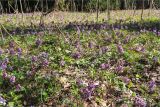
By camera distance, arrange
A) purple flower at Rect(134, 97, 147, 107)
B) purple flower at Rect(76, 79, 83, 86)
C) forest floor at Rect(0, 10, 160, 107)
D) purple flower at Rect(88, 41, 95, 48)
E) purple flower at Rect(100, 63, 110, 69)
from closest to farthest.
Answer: purple flower at Rect(134, 97, 147, 107) → forest floor at Rect(0, 10, 160, 107) → purple flower at Rect(76, 79, 83, 86) → purple flower at Rect(100, 63, 110, 69) → purple flower at Rect(88, 41, 95, 48)

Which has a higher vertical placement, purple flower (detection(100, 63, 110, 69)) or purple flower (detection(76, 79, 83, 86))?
purple flower (detection(100, 63, 110, 69))

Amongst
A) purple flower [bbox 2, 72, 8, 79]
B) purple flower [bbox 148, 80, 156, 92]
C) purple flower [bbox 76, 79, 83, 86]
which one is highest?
purple flower [bbox 2, 72, 8, 79]

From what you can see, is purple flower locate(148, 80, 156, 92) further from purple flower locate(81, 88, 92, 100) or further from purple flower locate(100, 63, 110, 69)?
purple flower locate(81, 88, 92, 100)

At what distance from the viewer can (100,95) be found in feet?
19.8

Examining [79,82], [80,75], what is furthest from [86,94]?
[80,75]

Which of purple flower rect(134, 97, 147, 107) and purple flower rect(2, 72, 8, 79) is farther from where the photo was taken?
purple flower rect(2, 72, 8, 79)

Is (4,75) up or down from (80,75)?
up

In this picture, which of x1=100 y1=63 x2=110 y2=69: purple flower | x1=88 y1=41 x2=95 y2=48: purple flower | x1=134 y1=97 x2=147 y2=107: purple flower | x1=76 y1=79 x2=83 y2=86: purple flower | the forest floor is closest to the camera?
x1=134 y1=97 x2=147 y2=107: purple flower

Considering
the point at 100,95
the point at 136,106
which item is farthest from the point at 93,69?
the point at 136,106

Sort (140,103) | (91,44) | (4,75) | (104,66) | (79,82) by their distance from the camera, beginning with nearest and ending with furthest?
(140,103) → (79,82) → (4,75) → (104,66) → (91,44)

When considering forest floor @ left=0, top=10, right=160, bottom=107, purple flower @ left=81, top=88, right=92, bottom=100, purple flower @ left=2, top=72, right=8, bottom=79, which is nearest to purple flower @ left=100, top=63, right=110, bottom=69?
forest floor @ left=0, top=10, right=160, bottom=107

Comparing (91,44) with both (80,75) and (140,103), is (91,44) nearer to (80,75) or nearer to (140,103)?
(80,75)

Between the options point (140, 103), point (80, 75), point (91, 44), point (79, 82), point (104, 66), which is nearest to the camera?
point (140, 103)

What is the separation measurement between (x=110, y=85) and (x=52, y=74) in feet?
2.92
